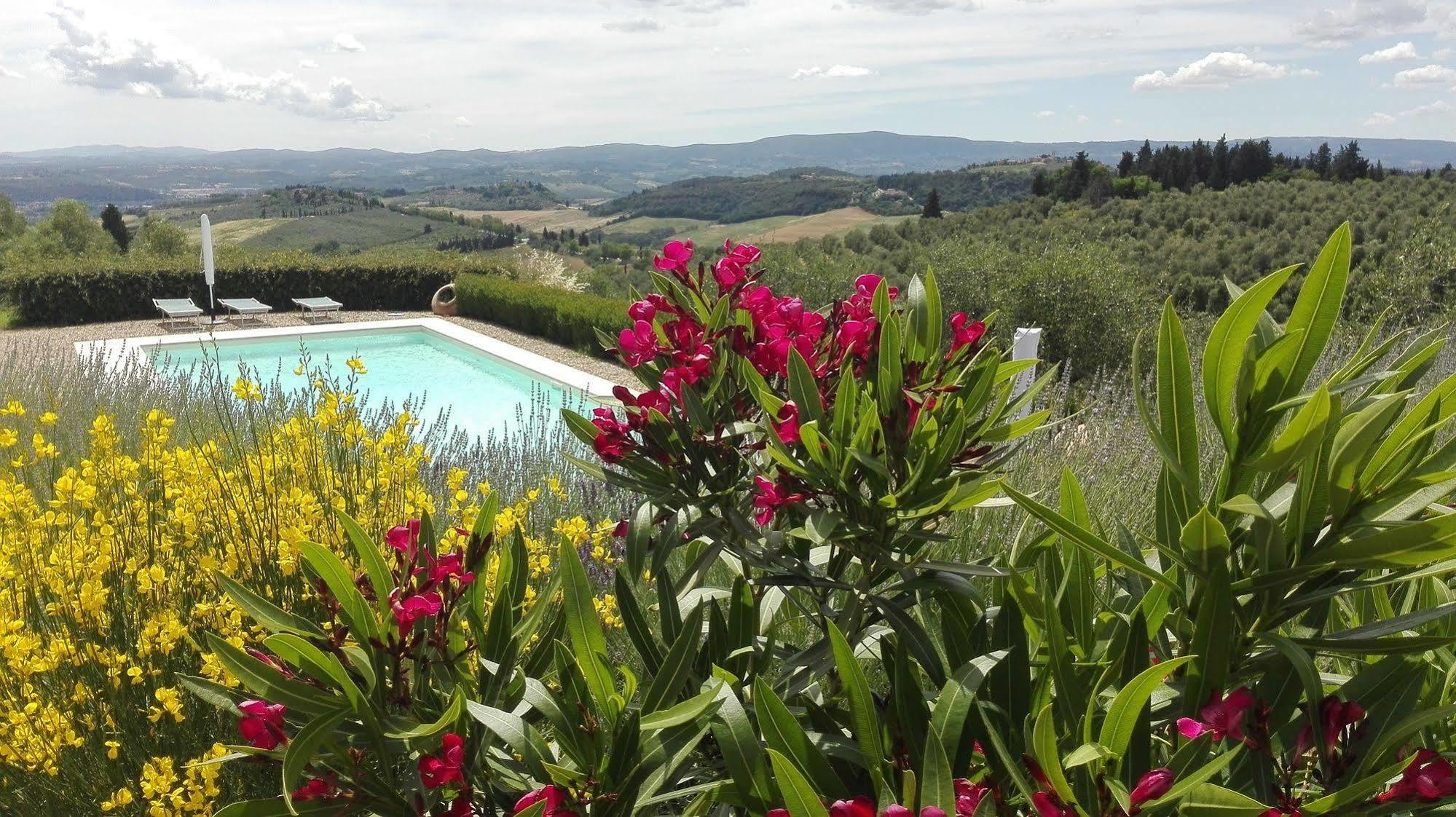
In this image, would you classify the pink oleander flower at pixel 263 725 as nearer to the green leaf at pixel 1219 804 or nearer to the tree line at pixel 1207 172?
the green leaf at pixel 1219 804

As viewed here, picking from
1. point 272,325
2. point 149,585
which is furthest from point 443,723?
point 272,325

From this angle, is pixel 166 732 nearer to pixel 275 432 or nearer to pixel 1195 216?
pixel 275 432

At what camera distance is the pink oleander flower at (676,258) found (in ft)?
4.81

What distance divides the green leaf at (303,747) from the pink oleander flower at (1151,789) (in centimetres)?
75

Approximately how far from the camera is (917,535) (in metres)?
1.20

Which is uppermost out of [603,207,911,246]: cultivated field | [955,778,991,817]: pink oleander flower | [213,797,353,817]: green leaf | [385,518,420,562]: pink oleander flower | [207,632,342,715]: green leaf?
[603,207,911,246]: cultivated field

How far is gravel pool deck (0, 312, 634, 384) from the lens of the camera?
11898 mm

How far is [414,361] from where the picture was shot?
13312 mm

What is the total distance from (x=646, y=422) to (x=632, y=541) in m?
0.18

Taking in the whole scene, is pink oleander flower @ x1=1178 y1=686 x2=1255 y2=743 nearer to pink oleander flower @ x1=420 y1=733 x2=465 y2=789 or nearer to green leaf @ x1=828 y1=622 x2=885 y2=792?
green leaf @ x1=828 y1=622 x2=885 y2=792

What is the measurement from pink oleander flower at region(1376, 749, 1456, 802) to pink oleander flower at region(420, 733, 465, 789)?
0.85 m

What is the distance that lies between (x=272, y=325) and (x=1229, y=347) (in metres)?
16.3

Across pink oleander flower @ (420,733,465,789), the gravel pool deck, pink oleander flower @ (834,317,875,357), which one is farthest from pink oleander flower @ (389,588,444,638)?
the gravel pool deck

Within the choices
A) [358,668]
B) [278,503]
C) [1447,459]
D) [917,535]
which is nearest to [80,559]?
[278,503]
